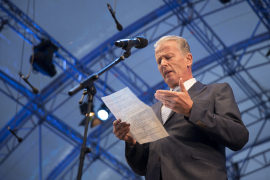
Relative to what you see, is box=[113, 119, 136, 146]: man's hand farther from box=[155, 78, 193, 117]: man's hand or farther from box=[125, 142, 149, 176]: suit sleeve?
box=[155, 78, 193, 117]: man's hand

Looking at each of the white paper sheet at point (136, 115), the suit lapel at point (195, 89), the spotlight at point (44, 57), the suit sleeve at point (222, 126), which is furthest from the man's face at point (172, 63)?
the spotlight at point (44, 57)

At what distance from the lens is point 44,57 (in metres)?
5.62

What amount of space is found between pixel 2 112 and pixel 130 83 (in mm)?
3494

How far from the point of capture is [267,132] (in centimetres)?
1219

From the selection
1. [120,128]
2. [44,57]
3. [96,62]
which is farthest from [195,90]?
[96,62]

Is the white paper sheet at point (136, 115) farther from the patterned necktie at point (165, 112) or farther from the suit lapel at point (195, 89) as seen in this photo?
the suit lapel at point (195, 89)

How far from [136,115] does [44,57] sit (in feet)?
14.5

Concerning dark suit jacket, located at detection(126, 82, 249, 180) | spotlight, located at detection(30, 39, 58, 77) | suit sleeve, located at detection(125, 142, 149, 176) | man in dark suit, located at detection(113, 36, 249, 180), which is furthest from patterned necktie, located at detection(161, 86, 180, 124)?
spotlight, located at detection(30, 39, 58, 77)

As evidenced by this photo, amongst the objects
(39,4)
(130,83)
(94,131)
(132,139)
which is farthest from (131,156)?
(94,131)

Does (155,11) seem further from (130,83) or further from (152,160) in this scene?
(152,160)

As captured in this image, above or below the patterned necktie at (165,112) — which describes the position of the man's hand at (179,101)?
above

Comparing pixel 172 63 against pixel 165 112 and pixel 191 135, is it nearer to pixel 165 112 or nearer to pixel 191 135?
pixel 165 112

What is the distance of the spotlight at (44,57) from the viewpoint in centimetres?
562

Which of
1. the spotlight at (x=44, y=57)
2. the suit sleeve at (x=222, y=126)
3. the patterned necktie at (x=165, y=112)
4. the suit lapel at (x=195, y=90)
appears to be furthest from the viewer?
the spotlight at (x=44, y=57)
